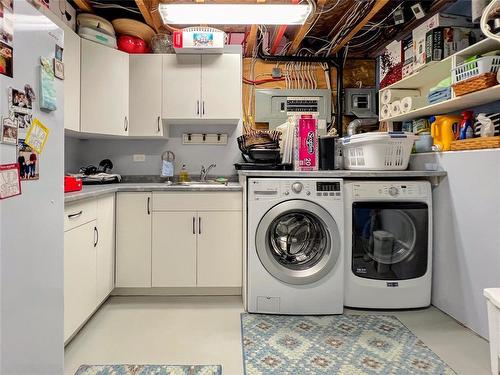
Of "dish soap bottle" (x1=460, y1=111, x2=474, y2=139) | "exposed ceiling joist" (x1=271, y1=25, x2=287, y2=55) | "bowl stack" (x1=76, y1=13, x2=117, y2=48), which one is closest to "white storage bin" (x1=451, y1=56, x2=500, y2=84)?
"dish soap bottle" (x1=460, y1=111, x2=474, y2=139)

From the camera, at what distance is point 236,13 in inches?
99.7

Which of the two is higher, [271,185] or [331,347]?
[271,185]

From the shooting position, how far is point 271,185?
238cm

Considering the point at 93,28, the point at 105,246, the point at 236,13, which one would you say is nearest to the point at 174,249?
the point at 105,246

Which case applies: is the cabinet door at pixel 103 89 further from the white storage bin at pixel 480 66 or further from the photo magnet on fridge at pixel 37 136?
the white storage bin at pixel 480 66

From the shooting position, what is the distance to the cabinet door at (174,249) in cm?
270

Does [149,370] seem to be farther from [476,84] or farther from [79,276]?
[476,84]

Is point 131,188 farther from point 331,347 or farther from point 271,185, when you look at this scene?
point 331,347

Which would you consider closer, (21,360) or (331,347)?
(21,360)

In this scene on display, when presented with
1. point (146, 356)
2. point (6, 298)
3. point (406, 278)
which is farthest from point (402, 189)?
point (6, 298)

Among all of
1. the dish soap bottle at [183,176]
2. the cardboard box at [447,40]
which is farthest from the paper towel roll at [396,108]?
the dish soap bottle at [183,176]

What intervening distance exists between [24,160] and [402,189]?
91.0 inches

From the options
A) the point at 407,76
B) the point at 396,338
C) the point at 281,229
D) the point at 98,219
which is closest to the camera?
the point at 396,338

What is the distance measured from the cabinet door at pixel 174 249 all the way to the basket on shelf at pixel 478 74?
210 centimetres
